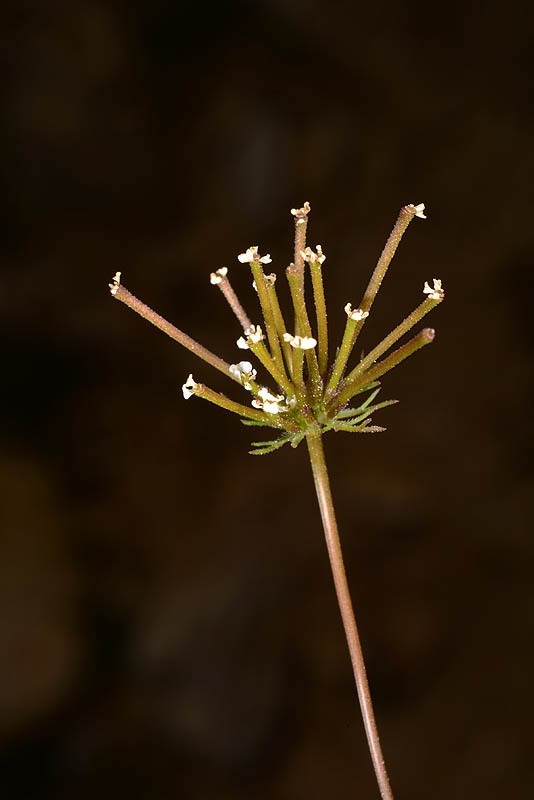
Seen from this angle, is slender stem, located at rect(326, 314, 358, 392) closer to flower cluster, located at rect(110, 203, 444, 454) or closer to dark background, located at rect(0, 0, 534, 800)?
flower cluster, located at rect(110, 203, 444, 454)

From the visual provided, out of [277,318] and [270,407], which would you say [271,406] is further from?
[277,318]

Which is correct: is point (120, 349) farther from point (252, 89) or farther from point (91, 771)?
point (91, 771)

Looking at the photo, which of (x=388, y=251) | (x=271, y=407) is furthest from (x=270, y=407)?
(x=388, y=251)

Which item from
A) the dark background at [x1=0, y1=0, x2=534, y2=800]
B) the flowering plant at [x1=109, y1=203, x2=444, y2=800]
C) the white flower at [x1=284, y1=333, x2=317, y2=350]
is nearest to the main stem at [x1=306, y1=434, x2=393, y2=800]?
the flowering plant at [x1=109, y1=203, x2=444, y2=800]

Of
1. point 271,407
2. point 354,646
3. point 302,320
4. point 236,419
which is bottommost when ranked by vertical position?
point 354,646

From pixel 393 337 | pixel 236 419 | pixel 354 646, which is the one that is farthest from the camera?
pixel 236 419

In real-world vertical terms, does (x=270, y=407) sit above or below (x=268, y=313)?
below

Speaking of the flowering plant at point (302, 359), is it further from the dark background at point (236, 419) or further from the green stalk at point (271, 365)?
the dark background at point (236, 419)

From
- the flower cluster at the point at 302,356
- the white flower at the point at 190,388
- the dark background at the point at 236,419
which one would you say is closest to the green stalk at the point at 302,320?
the flower cluster at the point at 302,356

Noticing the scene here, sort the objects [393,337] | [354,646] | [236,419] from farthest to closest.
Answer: [236,419] < [393,337] < [354,646]

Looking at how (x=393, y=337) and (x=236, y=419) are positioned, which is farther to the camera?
(x=236, y=419)
